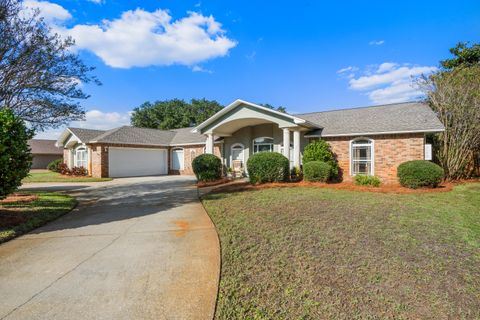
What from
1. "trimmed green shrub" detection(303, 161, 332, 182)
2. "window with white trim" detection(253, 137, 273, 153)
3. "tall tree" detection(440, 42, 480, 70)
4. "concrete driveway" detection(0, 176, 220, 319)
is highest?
"tall tree" detection(440, 42, 480, 70)

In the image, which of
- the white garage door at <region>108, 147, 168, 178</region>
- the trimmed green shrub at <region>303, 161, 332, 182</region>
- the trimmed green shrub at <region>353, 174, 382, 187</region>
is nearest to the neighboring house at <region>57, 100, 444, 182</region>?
the white garage door at <region>108, 147, 168, 178</region>

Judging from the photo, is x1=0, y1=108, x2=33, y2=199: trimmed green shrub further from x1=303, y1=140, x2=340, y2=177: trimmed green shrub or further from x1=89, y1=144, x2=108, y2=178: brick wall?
x1=89, y1=144, x2=108, y2=178: brick wall

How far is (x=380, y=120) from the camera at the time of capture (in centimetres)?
1418

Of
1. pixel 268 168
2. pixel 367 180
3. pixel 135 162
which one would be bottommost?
pixel 367 180

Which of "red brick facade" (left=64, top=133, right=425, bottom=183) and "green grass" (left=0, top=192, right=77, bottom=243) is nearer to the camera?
"green grass" (left=0, top=192, right=77, bottom=243)

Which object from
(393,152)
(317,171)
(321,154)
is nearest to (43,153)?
(321,154)

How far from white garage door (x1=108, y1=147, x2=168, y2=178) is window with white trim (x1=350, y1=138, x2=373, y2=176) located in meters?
17.3

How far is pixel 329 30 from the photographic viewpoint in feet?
46.6

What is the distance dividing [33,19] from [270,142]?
13.3 metres

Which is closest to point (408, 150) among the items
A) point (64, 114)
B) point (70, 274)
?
point (70, 274)

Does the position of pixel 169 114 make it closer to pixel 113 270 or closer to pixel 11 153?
pixel 11 153

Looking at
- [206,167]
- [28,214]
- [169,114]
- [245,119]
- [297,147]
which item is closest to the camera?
[28,214]

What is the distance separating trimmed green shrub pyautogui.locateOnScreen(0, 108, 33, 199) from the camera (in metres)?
6.57

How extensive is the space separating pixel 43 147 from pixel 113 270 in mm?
45855
